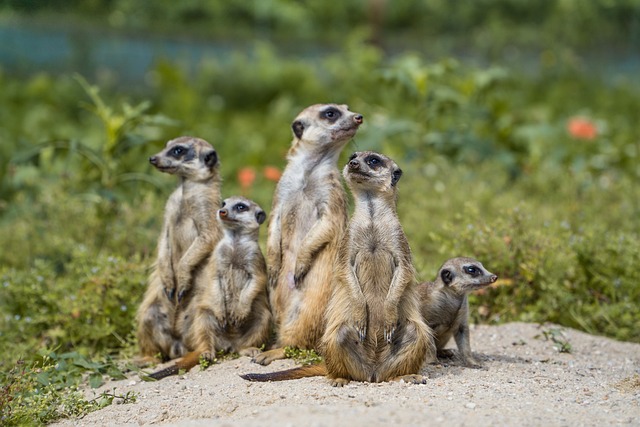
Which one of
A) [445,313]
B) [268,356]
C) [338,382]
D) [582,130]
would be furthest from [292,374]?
[582,130]

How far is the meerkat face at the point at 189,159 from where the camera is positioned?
5398 mm

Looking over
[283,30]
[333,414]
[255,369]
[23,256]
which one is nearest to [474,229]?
[255,369]

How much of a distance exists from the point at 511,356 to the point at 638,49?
1061 centimetres

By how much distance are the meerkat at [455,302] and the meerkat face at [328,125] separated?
918 mm

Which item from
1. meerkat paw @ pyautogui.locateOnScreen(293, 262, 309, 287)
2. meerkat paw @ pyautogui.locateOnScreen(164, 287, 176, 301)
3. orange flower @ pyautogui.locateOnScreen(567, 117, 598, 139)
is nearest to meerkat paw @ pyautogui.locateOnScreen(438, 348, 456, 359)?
meerkat paw @ pyautogui.locateOnScreen(293, 262, 309, 287)

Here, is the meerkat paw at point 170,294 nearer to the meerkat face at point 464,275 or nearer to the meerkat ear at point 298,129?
the meerkat ear at point 298,129

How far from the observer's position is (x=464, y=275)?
483 cm

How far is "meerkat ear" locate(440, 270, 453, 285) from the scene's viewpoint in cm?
485

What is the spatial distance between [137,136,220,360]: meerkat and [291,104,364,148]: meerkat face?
0.59 m

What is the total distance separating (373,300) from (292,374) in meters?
0.52

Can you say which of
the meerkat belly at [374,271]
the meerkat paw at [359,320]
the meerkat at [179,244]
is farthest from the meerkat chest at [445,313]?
the meerkat at [179,244]

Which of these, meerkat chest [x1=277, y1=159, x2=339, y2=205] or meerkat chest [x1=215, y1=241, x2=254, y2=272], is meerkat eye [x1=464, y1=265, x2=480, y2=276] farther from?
meerkat chest [x1=215, y1=241, x2=254, y2=272]

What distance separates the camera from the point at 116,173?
7.02 meters

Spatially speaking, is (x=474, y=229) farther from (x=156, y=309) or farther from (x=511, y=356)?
(x=156, y=309)
